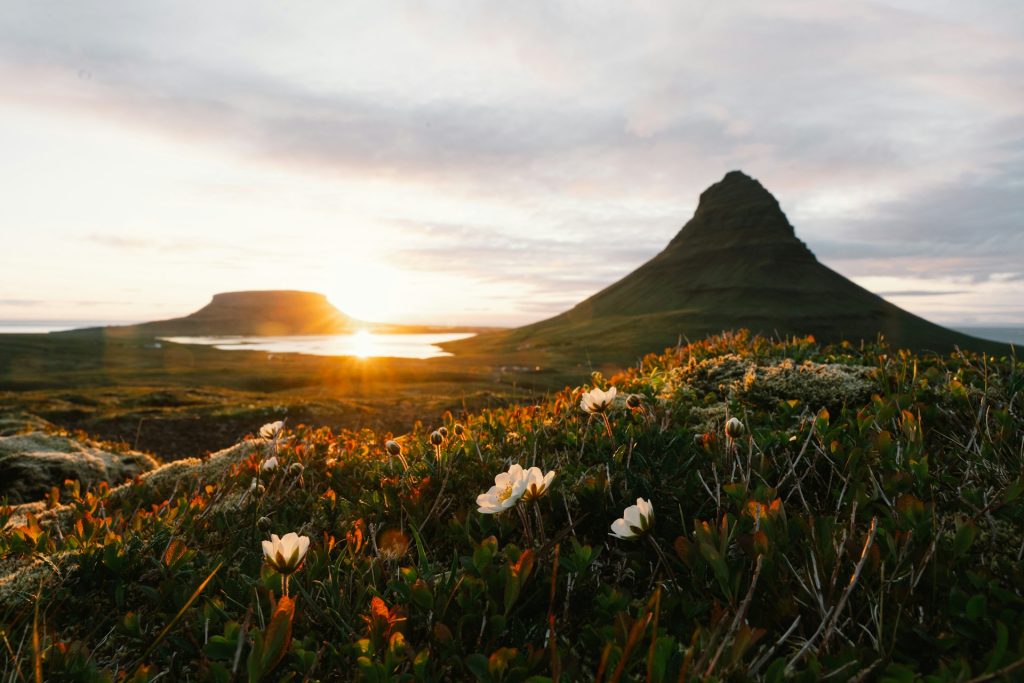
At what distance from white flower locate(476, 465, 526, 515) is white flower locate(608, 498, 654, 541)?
0.44 metres

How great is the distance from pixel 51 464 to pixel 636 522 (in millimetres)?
8727

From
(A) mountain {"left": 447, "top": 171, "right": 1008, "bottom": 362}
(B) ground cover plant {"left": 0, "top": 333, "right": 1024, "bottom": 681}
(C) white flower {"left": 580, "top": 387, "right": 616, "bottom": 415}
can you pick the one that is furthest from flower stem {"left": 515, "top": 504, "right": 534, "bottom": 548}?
(A) mountain {"left": 447, "top": 171, "right": 1008, "bottom": 362}

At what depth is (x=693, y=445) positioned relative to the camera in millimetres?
3850

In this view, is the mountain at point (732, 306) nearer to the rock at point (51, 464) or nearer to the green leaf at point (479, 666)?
the rock at point (51, 464)

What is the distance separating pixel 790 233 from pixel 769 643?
218 m

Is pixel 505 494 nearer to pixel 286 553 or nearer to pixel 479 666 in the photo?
pixel 479 666

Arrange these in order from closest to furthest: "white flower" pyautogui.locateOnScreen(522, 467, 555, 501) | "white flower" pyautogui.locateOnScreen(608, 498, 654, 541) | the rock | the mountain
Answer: "white flower" pyautogui.locateOnScreen(608, 498, 654, 541)
"white flower" pyautogui.locateOnScreen(522, 467, 555, 501)
the rock
the mountain

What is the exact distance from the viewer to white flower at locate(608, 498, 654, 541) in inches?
97.1

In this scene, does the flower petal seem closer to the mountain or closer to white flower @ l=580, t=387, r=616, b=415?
white flower @ l=580, t=387, r=616, b=415

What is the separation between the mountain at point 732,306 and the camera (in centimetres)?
11906

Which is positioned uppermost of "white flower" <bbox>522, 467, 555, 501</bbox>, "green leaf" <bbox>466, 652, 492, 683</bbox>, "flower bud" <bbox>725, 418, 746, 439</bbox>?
"flower bud" <bbox>725, 418, 746, 439</bbox>

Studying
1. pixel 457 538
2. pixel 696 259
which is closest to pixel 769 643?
pixel 457 538

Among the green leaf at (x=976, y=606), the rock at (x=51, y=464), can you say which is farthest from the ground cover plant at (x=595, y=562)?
the rock at (x=51, y=464)

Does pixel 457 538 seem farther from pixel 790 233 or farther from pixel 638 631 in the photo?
pixel 790 233
